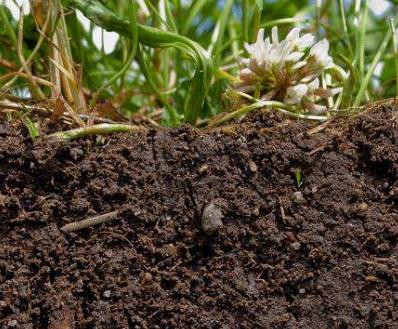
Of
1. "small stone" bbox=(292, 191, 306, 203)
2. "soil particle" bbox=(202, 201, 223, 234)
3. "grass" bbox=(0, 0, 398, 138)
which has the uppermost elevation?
"grass" bbox=(0, 0, 398, 138)

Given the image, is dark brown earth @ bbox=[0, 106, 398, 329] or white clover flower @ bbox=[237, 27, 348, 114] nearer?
dark brown earth @ bbox=[0, 106, 398, 329]

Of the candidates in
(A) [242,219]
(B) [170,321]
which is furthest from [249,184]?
(B) [170,321]

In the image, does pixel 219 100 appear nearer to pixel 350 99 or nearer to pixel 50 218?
pixel 350 99

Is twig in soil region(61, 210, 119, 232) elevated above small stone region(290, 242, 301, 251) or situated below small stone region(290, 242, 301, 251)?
above

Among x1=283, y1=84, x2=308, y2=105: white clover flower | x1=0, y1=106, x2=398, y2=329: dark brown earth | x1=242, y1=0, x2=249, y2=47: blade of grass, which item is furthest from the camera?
x1=242, y1=0, x2=249, y2=47: blade of grass

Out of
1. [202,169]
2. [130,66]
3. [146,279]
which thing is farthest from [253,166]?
[130,66]

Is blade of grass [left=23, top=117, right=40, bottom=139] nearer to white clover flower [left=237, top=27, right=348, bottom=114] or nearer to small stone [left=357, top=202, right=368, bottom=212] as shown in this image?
white clover flower [left=237, top=27, right=348, bottom=114]

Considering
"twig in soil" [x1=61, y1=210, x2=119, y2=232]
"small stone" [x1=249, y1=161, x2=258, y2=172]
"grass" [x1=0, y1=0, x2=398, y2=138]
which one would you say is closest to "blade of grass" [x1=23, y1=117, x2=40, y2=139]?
"grass" [x1=0, y1=0, x2=398, y2=138]
